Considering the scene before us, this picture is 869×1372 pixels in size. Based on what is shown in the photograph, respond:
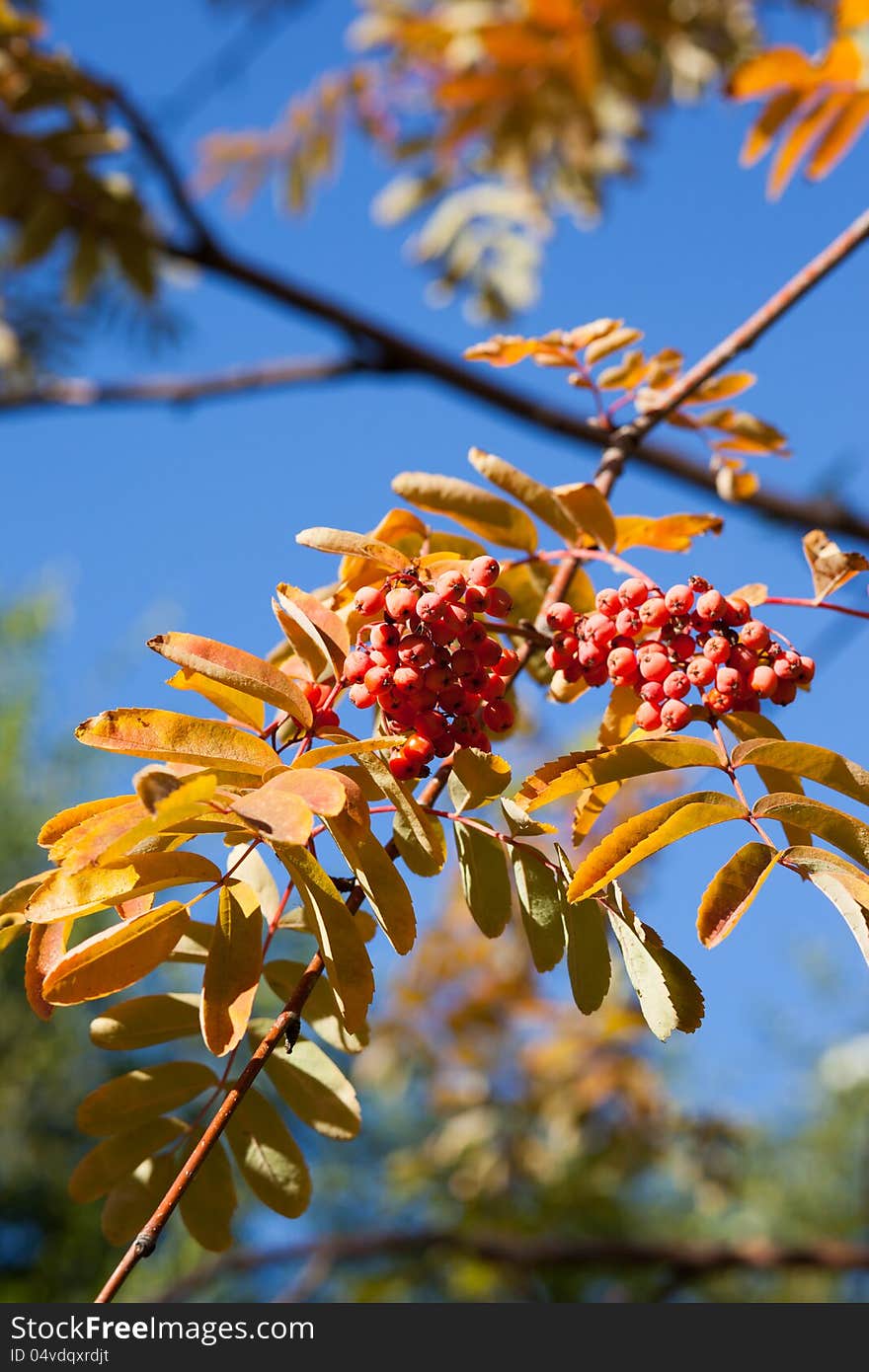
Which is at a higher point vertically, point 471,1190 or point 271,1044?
point 271,1044

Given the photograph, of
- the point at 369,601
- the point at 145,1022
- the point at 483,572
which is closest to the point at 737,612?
the point at 483,572

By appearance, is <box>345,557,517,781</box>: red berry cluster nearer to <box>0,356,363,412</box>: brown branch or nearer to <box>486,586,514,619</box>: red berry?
<box>486,586,514,619</box>: red berry

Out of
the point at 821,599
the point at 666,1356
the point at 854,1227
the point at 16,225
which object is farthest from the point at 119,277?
the point at 854,1227

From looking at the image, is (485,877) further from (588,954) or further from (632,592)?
(632,592)

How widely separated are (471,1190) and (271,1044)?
201 inches

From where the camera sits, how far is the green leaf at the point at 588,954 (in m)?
1.00

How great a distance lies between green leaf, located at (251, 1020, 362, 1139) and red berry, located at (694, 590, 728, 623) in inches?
22.9

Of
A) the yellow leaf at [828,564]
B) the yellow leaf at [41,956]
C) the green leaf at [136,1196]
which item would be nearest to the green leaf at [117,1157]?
the green leaf at [136,1196]

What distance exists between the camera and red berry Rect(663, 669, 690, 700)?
1017mm

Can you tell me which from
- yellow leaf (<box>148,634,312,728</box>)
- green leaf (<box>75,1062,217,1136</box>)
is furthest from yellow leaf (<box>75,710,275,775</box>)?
green leaf (<box>75,1062,217,1136</box>)

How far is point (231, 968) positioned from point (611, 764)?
36 centimetres

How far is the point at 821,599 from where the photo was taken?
118cm

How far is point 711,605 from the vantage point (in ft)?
3.47

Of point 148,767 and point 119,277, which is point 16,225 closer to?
point 119,277
